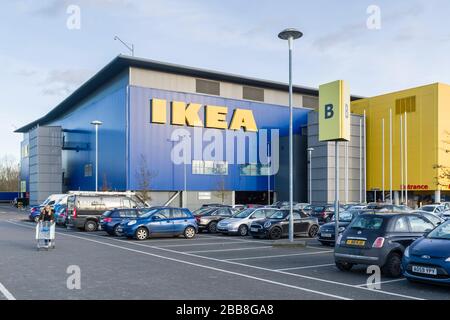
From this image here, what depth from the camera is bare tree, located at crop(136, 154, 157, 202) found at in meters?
48.9

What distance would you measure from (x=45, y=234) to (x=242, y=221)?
10153 millimetres

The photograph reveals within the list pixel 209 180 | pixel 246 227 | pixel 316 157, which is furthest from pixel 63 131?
pixel 246 227

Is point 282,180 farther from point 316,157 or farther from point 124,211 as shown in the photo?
point 124,211

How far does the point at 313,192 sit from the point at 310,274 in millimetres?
46119

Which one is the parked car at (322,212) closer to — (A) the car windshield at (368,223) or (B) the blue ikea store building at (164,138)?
(A) the car windshield at (368,223)

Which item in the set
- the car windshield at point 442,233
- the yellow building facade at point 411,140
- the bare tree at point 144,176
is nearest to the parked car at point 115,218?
the car windshield at point 442,233

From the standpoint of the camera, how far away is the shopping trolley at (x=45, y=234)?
56.1 feet

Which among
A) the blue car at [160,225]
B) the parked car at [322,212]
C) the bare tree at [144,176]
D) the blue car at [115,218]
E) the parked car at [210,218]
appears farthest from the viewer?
the bare tree at [144,176]

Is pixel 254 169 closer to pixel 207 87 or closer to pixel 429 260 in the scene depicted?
pixel 207 87

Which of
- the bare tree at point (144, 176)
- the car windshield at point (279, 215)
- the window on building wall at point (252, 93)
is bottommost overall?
the car windshield at point (279, 215)

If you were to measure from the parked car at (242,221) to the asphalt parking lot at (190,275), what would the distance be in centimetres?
539

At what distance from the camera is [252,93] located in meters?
61.7

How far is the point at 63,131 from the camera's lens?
243ft

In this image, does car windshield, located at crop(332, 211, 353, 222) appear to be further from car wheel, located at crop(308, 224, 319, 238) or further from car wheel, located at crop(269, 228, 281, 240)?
car wheel, located at crop(269, 228, 281, 240)
